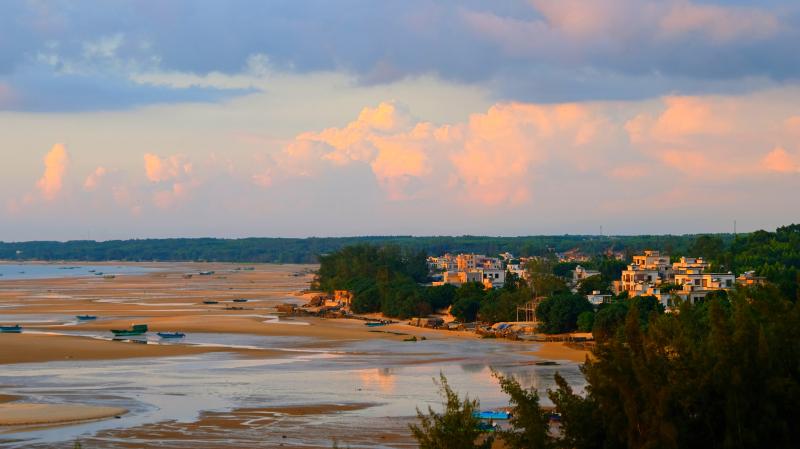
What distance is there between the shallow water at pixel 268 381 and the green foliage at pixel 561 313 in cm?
1023

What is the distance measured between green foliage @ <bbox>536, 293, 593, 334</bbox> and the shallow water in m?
10.2

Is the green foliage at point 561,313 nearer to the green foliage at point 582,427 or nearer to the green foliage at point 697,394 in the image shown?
the green foliage at point 697,394

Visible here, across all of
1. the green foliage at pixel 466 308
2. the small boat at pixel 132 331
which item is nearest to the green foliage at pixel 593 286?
the green foliage at pixel 466 308

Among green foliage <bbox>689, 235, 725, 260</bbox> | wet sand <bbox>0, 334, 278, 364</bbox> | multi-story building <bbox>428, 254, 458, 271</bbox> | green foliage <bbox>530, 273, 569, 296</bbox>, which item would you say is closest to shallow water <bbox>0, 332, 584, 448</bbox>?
wet sand <bbox>0, 334, 278, 364</bbox>

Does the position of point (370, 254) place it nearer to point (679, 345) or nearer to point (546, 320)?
point (546, 320)

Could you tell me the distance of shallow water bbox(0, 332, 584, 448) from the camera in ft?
149

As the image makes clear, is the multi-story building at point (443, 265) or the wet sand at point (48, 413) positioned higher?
the multi-story building at point (443, 265)

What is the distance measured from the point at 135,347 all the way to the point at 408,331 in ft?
77.7

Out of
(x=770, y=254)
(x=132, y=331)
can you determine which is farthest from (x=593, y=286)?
(x=132, y=331)

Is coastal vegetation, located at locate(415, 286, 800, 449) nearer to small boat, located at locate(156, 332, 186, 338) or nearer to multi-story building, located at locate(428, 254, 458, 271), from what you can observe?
small boat, located at locate(156, 332, 186, 338)

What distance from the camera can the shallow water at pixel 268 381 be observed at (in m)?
45.4

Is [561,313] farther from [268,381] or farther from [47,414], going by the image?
[47,414]

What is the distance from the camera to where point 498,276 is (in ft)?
409

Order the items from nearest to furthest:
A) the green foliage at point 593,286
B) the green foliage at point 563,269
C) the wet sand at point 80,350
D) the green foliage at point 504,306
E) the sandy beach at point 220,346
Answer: the sandy beach at point 220,346
the wet sand at point 80,350
the green foliage at point 504,306
the green foliage at point 593,286
the green foliage at point 563,269
